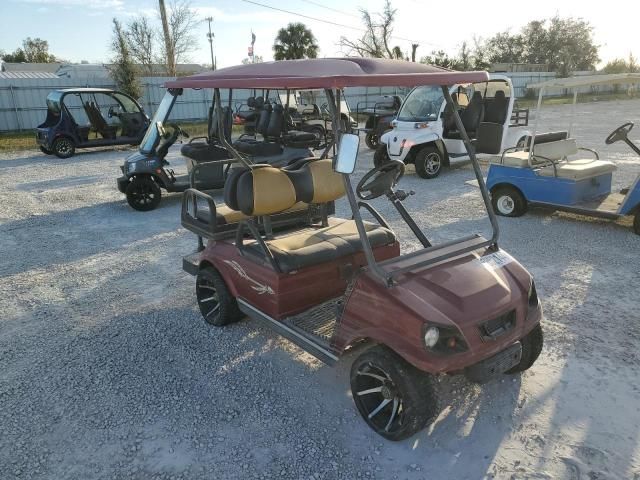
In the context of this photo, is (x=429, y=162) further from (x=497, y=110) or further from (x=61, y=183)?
(x=61, y=183)

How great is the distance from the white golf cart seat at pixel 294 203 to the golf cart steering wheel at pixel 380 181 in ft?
1.85

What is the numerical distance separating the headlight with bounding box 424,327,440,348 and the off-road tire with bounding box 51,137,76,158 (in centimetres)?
1283

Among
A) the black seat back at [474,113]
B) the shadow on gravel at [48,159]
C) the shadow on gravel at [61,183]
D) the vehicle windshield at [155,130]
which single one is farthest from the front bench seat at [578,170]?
the shadow on gravel at [48,159]

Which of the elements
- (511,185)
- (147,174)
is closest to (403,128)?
(511,185)

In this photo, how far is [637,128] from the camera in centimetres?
1762

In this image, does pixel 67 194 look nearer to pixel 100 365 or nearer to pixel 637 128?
pixel 100 365

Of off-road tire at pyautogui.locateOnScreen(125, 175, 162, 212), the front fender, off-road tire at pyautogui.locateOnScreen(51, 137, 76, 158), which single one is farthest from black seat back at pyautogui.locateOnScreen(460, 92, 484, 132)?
off-road tire at pyautogui.locateOnScreen(51, 137, 76, 158)

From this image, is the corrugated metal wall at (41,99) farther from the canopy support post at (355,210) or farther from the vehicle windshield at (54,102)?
the canopy support post at (355,210)

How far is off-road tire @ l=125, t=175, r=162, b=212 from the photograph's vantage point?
7801 millimetres

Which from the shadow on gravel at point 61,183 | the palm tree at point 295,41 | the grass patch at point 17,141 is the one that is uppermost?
the palm tree at point 295,41

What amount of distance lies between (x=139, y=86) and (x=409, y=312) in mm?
20282

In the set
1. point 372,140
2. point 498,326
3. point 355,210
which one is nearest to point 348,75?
point 355,210

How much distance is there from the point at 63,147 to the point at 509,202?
11111mm

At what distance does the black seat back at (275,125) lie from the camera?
1027cm
